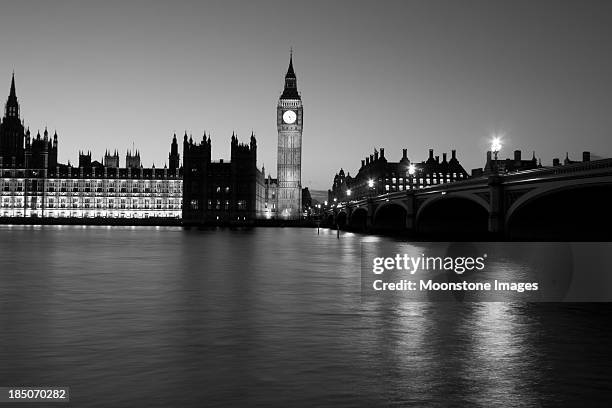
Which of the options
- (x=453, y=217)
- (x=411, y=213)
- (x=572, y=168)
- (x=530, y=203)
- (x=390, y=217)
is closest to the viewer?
(x=572, y=168)

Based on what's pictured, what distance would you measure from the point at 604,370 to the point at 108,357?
32.5 ft

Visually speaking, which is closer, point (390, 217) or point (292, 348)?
point (292, 348)

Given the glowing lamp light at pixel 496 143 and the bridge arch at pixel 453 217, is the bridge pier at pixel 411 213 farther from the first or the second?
the glowing lamp light at pixel 496 143

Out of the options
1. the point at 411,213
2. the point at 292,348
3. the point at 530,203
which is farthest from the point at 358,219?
the point at 292,348

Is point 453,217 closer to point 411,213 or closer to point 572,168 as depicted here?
point 411,213

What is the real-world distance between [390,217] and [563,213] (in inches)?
2280

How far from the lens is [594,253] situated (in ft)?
164

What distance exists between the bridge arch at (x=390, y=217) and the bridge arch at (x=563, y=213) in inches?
1463

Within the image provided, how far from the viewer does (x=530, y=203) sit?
53.5m

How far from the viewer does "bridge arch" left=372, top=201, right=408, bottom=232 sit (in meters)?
105

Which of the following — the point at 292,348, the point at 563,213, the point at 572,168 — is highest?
the point at 572,168

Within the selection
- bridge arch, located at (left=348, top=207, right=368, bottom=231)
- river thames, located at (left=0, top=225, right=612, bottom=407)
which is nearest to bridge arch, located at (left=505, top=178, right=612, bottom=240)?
river thames, located at (left=0, top=225, right=612, bottom=407)

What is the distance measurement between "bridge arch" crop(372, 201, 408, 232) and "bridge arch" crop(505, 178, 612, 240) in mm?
37155

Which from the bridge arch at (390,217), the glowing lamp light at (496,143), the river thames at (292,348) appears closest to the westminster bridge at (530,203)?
the glowing lamp light at (496,143)
